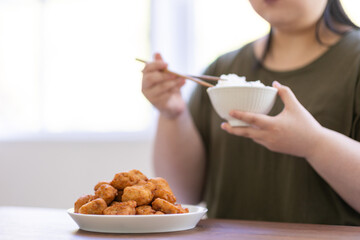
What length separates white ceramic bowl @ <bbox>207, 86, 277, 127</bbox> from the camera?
0.89 meters

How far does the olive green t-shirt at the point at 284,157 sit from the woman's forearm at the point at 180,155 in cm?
5

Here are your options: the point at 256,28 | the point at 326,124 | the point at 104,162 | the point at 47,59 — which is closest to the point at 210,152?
the point at 326,124

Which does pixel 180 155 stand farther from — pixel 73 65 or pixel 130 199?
pixel 73 65

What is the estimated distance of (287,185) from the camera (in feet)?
3.88

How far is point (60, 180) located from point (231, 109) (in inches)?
73.7

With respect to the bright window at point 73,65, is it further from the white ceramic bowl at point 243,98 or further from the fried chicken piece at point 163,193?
the fried chicken piece at point 163,193

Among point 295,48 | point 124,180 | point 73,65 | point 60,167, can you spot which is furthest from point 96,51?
point 124,180

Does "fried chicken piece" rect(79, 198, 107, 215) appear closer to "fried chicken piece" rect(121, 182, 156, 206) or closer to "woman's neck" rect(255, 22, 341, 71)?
"fried chicken piece" rect(121, 182, 156, 206)

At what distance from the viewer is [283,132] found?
90cm

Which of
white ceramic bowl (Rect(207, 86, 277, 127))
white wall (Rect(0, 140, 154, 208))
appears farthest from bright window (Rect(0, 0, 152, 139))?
white ceramic bowl (Rect(207, 86, 277, 127))

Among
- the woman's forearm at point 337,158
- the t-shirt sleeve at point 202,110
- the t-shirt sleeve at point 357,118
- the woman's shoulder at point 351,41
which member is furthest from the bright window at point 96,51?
the woman's forearm at point 337,158

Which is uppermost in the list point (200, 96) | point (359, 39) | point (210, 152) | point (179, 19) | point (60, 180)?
point (179, 19)

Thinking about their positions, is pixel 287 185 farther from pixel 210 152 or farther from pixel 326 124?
pixel 210 152

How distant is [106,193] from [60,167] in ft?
6.26
